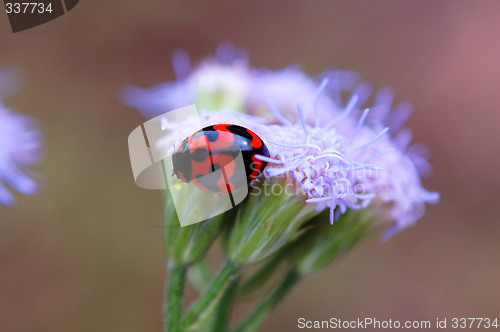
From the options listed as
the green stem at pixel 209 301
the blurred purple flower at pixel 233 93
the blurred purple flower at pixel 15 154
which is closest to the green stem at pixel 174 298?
the green stem at pixel 209 301

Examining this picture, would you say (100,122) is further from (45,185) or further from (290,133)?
(290,133)

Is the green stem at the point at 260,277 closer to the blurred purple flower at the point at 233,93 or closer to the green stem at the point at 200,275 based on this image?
the green stem at the point at 200,275

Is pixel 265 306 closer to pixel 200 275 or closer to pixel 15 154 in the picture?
pixel 200 275

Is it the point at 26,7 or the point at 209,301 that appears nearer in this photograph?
the point at 209,301

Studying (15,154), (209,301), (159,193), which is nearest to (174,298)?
(209,301)

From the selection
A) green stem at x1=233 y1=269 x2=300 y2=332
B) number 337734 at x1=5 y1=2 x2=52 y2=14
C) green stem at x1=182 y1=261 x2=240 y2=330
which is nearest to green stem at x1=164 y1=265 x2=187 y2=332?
green stem at x1=182 y1=261 x2=240 y2=330

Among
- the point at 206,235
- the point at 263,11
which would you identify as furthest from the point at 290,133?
the point at 263,11
